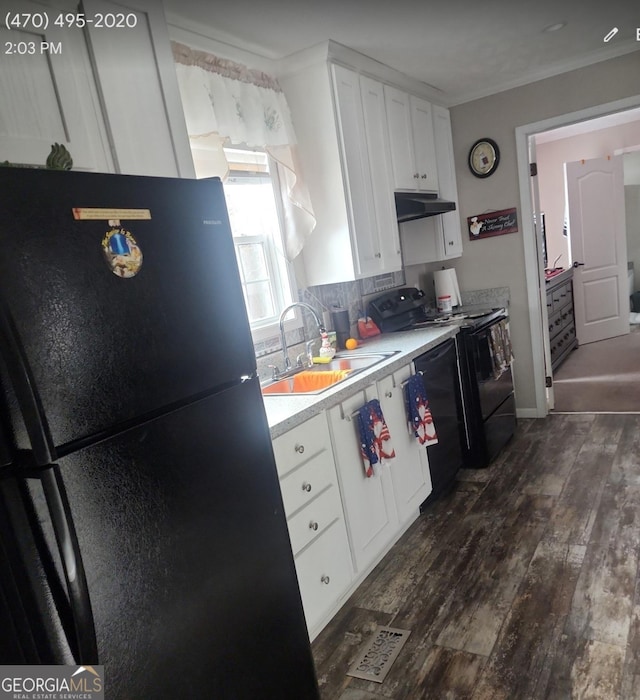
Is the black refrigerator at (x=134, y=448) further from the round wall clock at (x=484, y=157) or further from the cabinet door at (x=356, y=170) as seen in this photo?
the round wall clock at (x=484, y=157)

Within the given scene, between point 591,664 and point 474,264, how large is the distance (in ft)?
9.56

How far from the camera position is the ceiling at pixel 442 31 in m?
2.10

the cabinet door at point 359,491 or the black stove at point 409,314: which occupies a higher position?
the black stove at point 409,314

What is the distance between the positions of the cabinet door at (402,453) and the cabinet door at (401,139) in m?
1.29

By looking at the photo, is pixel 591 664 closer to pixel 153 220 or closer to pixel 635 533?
pixel 635 533

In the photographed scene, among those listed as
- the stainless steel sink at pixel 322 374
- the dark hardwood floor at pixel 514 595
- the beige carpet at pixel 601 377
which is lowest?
the beige carpet at pixel 601 377

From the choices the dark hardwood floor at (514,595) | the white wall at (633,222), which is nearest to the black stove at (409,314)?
the dark hardwood floor at (514,595)

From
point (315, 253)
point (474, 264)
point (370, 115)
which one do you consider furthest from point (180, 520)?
point (474, 264)

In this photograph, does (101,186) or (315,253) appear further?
(315,253)

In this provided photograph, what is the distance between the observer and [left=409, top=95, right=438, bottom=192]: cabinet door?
3.37m

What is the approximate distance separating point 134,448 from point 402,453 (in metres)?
1.73

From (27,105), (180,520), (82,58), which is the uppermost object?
(82,58)

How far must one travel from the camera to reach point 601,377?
4.70m

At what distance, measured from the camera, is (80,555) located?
3.00 ft
